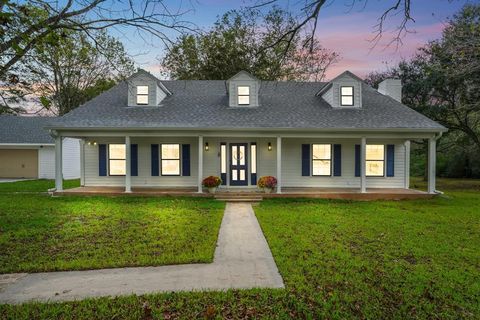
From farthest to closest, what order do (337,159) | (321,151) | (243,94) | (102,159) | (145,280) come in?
(243,94)
(102,159)
(321,151)
(337,159)
(145,280)

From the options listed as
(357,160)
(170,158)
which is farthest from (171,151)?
(357,160)

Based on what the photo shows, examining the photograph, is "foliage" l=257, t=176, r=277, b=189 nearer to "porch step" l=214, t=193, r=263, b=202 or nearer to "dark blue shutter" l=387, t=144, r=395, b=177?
"porch step" l=214, t=193, r=263, b=202

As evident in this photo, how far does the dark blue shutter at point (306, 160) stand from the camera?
541 inches

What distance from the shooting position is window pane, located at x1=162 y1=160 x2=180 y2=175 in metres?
13.9

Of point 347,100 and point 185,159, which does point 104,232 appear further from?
point 347,100

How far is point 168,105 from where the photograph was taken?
47.4 ft

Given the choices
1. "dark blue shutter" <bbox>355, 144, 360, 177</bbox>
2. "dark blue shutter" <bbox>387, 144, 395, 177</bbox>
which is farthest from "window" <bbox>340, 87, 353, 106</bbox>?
"dark blue shutter" <bbox>387, 144, 395, 177</bbox>

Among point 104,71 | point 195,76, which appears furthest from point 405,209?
point 104,71

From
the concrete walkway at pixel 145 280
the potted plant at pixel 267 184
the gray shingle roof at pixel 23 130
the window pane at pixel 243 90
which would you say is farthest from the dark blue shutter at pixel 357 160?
the gray shingle roof at pixel 23 130

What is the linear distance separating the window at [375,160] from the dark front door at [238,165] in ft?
17.4

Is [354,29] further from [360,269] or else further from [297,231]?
[297,231]

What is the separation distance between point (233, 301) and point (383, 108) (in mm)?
12764

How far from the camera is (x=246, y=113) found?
13.7 metres

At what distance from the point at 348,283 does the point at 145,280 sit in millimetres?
2816
